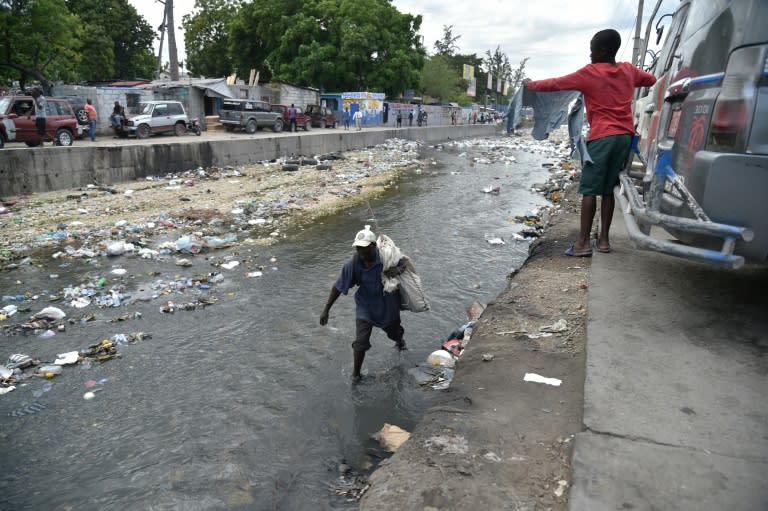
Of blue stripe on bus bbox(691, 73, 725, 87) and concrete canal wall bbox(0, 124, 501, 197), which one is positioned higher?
blue stripe on bus bbox(691, 73, 725, 87)

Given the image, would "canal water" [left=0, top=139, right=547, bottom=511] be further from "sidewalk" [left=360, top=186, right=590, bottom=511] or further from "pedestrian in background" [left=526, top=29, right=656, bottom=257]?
"pedestrian in background" [left=526, top=29, right=656, bottom=257]

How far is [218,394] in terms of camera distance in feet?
13.3

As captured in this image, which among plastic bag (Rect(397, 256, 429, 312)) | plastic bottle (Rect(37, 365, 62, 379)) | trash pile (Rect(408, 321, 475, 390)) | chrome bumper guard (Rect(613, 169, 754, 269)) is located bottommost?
plastic bottle (Rect(37, 365, 62, 379))

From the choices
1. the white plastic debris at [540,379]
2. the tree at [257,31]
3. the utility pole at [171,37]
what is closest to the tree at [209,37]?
the tree at [257,31]

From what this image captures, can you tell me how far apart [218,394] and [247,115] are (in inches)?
807

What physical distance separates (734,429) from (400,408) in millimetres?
2219

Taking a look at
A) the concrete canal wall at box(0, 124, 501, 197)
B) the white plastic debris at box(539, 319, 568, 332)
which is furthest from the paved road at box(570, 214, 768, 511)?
the concrete canal wall at box(0, 124, 501, 197)

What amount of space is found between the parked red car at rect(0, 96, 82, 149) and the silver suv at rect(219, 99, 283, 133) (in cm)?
854

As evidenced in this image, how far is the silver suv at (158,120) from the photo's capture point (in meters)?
17.8

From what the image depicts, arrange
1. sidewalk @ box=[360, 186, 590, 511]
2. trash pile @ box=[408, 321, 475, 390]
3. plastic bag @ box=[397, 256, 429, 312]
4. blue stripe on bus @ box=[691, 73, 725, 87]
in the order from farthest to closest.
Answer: trash pile @ box=[408, 321, 475, 390] → plastic bag @ box=[397, 256, 429, 312] → blue stripe on bus @ box=[691, 73, 725, 87] → sidewalk @ box=[360, 186, 590, 511]

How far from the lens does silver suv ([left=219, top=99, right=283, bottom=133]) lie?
875 inches

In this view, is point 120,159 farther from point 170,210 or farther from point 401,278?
point 401,278

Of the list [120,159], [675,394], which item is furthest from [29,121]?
[675,394]

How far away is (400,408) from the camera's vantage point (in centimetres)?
384
